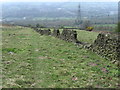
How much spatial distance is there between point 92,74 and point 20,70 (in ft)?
17.1

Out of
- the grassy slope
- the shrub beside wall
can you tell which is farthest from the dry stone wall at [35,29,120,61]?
the grassy slope

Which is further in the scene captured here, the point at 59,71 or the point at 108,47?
the point at 108,47

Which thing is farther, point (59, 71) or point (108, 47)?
point (108, 47)

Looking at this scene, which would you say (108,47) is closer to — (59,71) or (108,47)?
(108,47)

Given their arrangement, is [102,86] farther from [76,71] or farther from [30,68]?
[30,68]

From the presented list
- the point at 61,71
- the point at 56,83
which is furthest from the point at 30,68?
the point at 56,83

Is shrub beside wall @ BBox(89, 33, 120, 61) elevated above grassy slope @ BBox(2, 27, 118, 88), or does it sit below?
above

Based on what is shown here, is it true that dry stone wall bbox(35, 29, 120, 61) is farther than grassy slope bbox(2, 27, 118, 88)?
Yes

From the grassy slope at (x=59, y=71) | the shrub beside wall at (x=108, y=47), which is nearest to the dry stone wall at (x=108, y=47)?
the shrub beside wall at (x=108, y=47)

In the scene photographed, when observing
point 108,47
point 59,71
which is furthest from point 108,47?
point 59,71

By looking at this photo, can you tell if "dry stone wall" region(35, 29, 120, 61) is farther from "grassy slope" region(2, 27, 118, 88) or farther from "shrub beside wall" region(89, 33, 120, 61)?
"grassy slope" region(2, 27, 118, 88)

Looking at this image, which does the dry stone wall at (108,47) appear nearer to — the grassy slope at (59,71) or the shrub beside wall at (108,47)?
the shrub beside wall at (108,47)

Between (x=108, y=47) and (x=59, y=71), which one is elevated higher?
(x=108, y=47)

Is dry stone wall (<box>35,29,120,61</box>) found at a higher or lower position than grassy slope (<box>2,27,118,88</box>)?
higher
